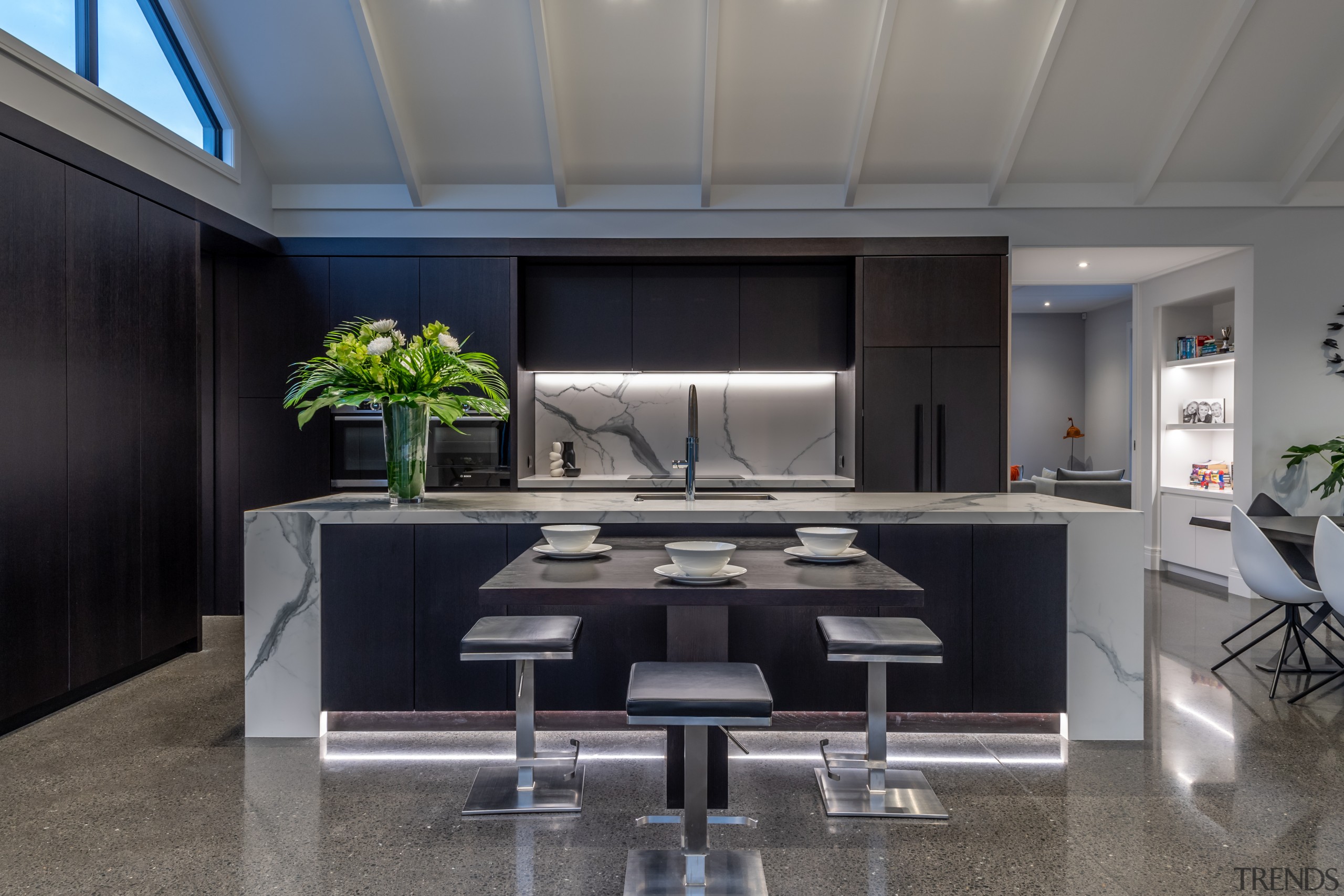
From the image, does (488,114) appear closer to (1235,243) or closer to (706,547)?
(706,547)

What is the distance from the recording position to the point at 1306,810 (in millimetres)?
2195

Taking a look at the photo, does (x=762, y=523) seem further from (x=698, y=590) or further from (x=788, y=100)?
(x=788, y=100)

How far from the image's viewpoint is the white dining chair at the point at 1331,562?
296 centimetres

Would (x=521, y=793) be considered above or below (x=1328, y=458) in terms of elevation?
below

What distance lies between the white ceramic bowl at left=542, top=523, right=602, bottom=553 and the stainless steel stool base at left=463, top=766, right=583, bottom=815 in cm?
78

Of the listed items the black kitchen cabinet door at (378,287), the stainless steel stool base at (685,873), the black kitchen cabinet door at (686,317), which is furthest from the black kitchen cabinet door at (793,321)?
the stainless steel stool base at (685,873)

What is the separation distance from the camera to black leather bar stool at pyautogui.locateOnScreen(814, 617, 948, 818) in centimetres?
210

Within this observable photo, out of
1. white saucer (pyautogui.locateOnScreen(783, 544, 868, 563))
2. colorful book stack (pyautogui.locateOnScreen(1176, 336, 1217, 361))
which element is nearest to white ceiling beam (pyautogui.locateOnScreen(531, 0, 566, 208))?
white saucer (pyautogui.locateOnScreen(783, 544, 868, 563))

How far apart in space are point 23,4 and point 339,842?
11.3 feet

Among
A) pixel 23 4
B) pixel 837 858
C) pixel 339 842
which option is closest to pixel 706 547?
pixel 837 858

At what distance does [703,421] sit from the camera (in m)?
5.49

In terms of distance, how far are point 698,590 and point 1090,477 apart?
6.00 metres

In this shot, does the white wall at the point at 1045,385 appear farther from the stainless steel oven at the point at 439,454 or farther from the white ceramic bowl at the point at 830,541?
the white ceramic bowl at the point at 830,541

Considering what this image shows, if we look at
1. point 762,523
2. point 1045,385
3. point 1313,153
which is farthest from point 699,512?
point 1045,385
